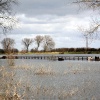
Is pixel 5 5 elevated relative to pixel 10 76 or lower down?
elevated

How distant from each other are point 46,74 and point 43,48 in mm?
116761

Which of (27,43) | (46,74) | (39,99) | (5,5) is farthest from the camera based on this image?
(27,43)

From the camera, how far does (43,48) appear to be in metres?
148

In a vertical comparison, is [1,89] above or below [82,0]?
below

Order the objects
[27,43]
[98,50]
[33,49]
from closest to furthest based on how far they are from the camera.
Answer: [98,50] < [33,49] < [27,43]

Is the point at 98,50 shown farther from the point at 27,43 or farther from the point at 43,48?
the point at 27,43

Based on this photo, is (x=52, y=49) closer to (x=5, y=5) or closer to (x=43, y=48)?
(x=43, y=48)

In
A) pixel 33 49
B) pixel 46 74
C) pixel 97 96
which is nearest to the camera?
pixel 97 96

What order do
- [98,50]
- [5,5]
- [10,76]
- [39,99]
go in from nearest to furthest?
[39,99], [5,5], [10,76], [98,50]

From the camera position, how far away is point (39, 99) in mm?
17094

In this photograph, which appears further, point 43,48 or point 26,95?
point 43,48

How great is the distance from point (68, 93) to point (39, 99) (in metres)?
2.34

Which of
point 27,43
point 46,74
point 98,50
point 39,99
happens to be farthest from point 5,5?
point 27,43

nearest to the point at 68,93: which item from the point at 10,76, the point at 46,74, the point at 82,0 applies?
the point at 82,0
